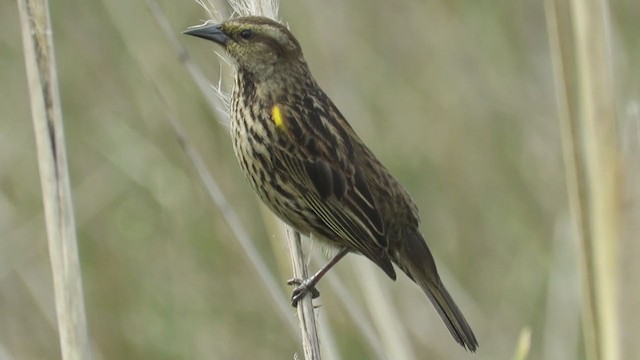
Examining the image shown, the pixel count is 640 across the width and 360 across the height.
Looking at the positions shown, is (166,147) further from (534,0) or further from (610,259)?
(610,259)

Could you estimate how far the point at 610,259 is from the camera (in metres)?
2.24

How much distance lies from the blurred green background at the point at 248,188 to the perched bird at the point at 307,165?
2.98ft

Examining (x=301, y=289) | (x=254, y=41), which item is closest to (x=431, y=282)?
(x=301, y=289)

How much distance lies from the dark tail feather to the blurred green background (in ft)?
2.80

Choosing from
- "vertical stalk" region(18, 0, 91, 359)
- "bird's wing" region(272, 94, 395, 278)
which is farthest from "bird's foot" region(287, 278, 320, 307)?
"vertical stalk" region(18, 0, 91, 359)

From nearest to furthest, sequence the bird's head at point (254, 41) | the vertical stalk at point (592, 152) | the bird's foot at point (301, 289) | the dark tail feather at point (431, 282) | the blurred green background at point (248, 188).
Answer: the vertical stalk at point (592, 152) < the bird's foot at point (301, 289) < the bird's head at point (254, 41) < the dark tail feather at point (431, 282) < the blurred green background at point (248, 188)

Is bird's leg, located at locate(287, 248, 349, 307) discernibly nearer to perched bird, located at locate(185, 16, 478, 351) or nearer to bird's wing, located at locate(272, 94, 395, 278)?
perched bird, located at locate(185, 16, 478, 351)

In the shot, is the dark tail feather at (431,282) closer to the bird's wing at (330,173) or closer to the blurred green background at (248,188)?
the bird's wing at (330,173)

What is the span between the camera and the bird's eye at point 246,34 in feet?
10.9

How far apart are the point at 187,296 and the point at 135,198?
507 millimetres

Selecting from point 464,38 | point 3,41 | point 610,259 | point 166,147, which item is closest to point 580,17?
point 610,259

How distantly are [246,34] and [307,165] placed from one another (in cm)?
49

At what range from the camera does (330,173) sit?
3.54m

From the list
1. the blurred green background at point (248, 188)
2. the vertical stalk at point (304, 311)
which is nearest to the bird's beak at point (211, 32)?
the vertical stalk at point (304, 311)
